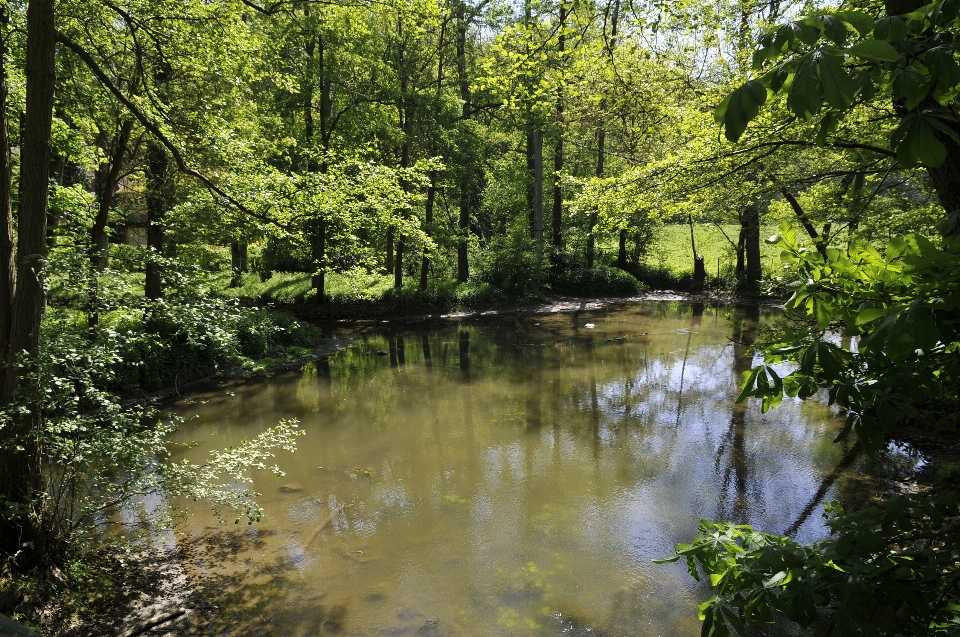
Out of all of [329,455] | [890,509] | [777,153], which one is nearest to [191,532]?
[329,455]

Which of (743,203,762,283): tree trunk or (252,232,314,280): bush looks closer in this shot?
(743,203,762,283): tree trunk

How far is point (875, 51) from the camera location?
5.17 feet

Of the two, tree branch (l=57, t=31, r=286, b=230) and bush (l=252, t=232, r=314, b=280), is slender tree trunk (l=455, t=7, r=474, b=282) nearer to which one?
bush (l=252, t=232, r=314, b=280)

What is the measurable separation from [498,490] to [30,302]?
18.0 ft

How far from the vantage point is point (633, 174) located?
7.56 metres

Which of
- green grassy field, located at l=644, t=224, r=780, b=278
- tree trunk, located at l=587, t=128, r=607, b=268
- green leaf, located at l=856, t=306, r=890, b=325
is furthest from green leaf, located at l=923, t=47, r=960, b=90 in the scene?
green grassy field, located at l=644, t=224, r=780, b=278

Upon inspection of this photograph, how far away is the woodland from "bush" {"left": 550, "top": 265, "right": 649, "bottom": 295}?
9.37 ft

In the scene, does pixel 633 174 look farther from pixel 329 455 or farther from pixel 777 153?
pixel 329 455

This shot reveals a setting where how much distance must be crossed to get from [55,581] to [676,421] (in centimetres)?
894

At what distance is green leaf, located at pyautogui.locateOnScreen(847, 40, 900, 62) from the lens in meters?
1.55

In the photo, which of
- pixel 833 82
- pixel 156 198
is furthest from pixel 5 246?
pixel 156 198

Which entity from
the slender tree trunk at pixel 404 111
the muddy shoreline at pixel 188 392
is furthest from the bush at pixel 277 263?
the slender tree trunk at pixel 404 111

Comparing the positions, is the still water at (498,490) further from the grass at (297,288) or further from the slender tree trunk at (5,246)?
the grass at (297,288)

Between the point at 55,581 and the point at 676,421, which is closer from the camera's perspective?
the point at 55,581
